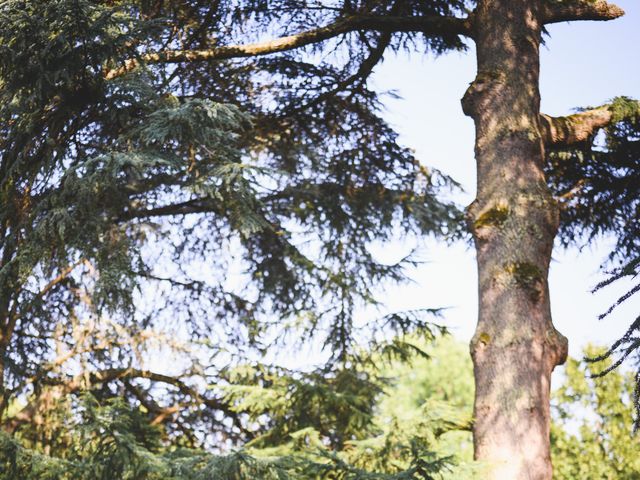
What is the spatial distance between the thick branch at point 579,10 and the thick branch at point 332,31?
650 millimetres

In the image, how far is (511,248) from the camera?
17.2 ft

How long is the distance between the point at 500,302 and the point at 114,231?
366 centimetres

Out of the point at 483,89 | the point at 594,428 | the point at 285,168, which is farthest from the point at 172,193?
the point at 594,428

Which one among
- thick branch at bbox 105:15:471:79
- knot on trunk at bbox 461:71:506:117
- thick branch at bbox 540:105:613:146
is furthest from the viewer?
thick branch at bbox 105:15:471:79

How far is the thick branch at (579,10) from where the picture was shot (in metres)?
6.28

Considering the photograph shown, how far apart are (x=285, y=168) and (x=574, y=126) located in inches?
162

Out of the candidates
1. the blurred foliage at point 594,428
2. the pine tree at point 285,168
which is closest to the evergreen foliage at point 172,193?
the pine tree at point 285,168

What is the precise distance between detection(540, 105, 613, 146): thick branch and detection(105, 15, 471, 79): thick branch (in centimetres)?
103

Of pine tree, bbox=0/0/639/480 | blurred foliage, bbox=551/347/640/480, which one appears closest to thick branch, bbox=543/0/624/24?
pine tree, bbox=0/0/639/480

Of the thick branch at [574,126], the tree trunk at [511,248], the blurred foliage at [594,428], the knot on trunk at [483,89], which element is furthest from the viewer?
the blurred foliage at [594,428]

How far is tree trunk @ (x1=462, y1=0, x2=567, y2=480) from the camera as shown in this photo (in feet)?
15.8

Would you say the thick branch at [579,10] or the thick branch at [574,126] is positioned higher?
the thick branch at [579,10]

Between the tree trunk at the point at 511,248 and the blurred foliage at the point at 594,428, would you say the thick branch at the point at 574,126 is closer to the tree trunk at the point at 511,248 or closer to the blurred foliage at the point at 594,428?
the tree trunk at the point at 511,248

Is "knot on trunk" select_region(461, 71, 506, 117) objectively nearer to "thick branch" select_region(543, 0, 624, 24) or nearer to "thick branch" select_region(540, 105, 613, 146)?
"thick branch" select_region(540, 105, 613, 146)
